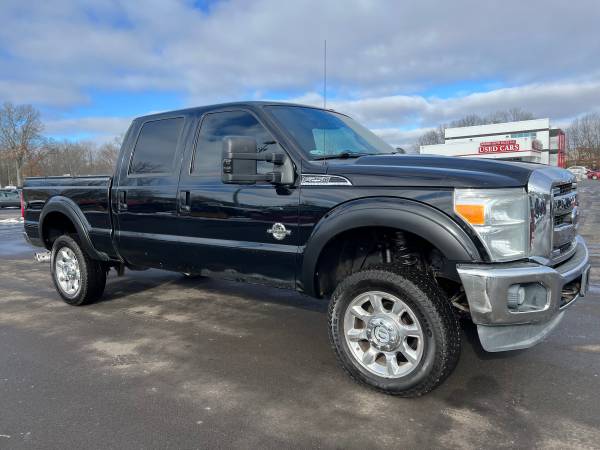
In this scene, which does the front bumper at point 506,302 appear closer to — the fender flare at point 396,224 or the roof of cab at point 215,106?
the fender flare at point 396,224

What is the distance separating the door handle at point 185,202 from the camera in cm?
414

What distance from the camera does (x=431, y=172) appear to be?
9.68 ft

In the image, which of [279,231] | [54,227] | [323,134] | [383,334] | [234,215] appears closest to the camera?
[383,334]

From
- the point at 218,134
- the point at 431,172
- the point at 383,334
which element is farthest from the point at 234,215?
the point at 431,172

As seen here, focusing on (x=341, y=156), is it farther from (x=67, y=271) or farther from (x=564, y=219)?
(x=67, y=271)

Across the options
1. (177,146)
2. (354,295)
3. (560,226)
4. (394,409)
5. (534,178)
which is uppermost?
(177,146)

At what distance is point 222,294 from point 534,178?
4008 mm

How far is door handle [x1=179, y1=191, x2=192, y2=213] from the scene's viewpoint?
4135 millimetres

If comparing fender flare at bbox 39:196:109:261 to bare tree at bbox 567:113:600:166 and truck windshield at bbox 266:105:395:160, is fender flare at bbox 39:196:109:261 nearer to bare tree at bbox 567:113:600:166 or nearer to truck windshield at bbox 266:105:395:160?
truck windshield at bbox 266:105:395:160

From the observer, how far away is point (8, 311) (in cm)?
536

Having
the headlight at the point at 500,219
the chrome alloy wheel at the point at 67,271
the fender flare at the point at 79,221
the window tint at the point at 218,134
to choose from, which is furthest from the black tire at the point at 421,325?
the chrome alloy wheel at the point at 67,271

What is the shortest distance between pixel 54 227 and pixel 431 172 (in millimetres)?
4856

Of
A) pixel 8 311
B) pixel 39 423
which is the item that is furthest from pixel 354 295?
pixel 8 311

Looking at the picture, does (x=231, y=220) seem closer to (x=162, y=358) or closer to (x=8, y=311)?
(x=162, y=358)
